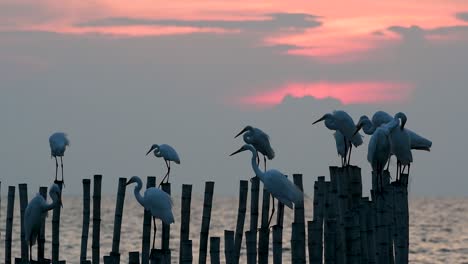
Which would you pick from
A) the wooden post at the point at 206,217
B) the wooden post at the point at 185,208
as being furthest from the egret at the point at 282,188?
the wooden post at the point at 185,208

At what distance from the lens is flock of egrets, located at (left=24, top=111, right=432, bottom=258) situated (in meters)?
15.8

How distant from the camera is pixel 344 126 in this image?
18547 millimetres

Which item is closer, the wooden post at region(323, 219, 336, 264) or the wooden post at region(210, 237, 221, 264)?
the wooden post at region(210, 237, 221, 264)

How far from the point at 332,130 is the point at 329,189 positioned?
11.6ft

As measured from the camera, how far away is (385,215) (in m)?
14.1

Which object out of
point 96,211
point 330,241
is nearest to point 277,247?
point 330,241

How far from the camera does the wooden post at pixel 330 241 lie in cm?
1393

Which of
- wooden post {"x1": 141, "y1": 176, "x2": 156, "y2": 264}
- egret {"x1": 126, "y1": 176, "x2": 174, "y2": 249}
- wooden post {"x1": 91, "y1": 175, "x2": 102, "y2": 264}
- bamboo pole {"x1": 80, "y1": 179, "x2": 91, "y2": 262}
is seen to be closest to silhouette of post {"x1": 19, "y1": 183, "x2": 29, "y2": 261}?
bamboo pole {"x1": 80, "y1": 179, "x2": 91, "y2": 262}

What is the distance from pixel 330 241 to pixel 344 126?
4858mm

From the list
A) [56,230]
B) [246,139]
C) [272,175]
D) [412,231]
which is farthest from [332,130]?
[412,231]

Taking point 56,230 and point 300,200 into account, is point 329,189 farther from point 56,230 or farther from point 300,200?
point 56,230

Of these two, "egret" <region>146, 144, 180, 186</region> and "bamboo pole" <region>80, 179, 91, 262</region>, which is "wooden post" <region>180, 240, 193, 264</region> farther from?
"egret" <region>146, 144, 180, 186</region>

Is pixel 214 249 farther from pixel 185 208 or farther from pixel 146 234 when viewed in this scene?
pixel 146 234

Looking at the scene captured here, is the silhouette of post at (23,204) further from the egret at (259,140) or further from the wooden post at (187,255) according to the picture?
the wooden post at (187,255)
